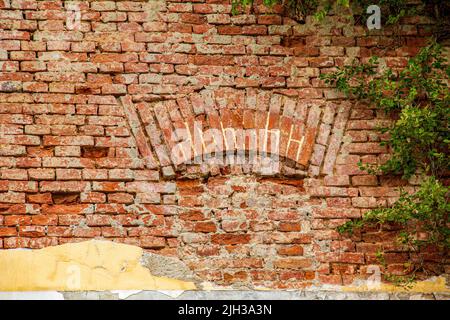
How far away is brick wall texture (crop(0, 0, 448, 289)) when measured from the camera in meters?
4.76

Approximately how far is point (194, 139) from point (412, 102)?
1448 millimetres

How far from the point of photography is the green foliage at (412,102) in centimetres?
484

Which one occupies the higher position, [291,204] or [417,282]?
[291,204]

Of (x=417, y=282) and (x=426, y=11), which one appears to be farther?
(x=426, y=11)

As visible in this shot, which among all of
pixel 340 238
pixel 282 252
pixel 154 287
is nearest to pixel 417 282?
pixel 340 238

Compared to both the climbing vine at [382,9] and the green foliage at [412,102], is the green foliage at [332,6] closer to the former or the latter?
the climbing vine at [382,9]

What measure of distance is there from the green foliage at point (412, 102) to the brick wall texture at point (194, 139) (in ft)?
0.32

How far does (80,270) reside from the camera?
183 inches

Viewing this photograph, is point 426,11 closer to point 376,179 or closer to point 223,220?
point 376,179

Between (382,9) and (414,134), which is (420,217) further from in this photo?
(382,9)

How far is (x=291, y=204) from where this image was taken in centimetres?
488

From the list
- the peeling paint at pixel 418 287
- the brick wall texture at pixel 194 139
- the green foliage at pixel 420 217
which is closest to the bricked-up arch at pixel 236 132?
the brick wall texture at pixel 194 139


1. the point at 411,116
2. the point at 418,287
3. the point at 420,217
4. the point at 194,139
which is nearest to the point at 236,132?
the point at 194,139

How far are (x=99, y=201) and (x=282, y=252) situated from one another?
1175 millimetres
